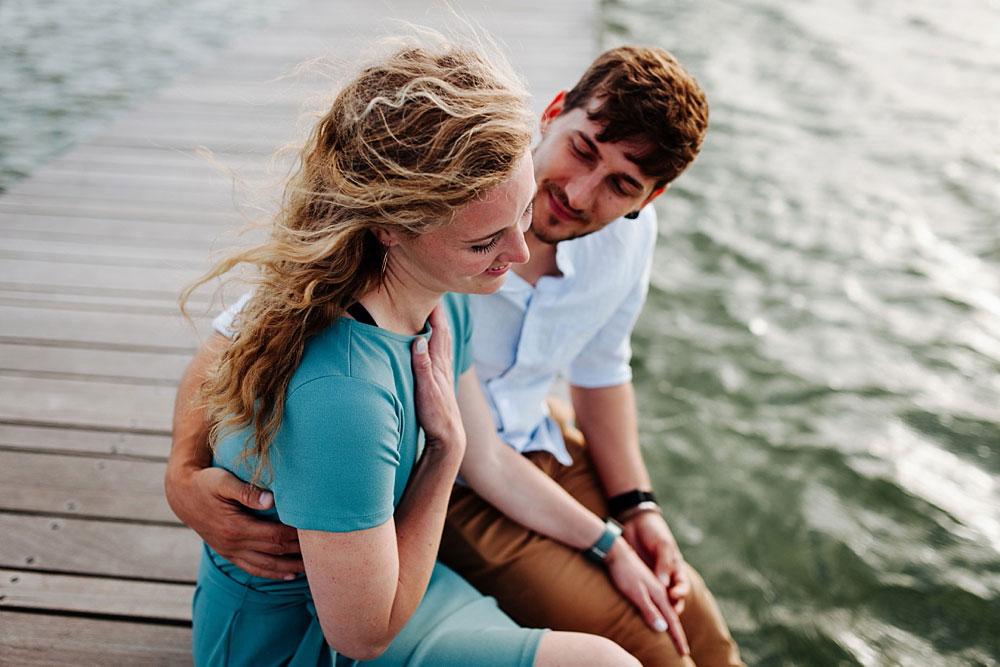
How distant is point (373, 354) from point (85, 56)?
675 centimetres

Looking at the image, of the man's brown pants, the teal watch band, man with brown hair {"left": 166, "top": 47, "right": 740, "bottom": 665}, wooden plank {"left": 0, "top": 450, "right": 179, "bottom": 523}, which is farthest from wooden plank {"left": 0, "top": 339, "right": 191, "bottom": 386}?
the teal watch band

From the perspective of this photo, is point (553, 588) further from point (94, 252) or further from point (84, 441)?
point (94, 252)

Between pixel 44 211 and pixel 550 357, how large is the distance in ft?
9.17

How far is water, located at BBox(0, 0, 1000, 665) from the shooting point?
9.57ft

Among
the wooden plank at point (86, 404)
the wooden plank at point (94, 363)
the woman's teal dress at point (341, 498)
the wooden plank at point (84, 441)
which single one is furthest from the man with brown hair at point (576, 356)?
the wooden plank at point (94, 363)

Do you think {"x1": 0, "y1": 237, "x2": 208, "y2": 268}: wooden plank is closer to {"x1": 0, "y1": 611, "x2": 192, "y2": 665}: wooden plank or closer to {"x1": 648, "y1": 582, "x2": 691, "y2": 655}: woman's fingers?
{"x1": 0, "y1": 611, "x2": 192, "y2": 665}: wooden plank

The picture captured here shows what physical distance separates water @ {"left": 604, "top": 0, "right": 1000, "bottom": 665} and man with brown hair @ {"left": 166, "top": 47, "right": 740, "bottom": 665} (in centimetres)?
105

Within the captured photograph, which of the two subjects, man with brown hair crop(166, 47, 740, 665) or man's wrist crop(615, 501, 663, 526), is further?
man's wrist crop(615, 501, 663, 526)

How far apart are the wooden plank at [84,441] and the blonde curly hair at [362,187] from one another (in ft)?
4.01

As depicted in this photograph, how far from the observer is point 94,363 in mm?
2756

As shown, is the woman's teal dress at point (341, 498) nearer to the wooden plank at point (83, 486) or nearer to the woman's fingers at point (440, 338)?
the woman's fingers at point (440, 338)

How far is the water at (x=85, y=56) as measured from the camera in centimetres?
555

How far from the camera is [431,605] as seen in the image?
1532 millimetres

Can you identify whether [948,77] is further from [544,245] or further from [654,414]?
[544,245]
